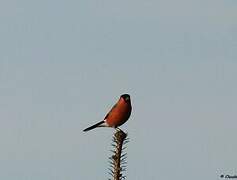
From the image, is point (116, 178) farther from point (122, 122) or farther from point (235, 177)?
point (122, 122)

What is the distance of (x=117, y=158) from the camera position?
5398mm

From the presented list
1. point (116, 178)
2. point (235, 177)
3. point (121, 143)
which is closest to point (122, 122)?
point (235, 177)

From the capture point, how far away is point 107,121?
1483cm

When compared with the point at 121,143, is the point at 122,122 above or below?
above

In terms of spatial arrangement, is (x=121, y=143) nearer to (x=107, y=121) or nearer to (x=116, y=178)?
(x=116, y=178)

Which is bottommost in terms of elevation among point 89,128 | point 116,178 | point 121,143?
point 116,178

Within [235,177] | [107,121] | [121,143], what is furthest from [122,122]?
[121,143]

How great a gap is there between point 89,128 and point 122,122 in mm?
1234

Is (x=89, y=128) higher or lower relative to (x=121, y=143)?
higher

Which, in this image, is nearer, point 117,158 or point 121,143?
point 117,158

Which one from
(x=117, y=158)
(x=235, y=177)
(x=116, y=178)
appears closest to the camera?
(x=116, y=178)

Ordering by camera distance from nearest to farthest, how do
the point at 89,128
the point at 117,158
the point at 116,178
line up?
the point at 116,178 < the point at 117,158 < the point at 89,128

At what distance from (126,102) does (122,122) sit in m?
0.46

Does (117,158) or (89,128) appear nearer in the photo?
(117,158)
